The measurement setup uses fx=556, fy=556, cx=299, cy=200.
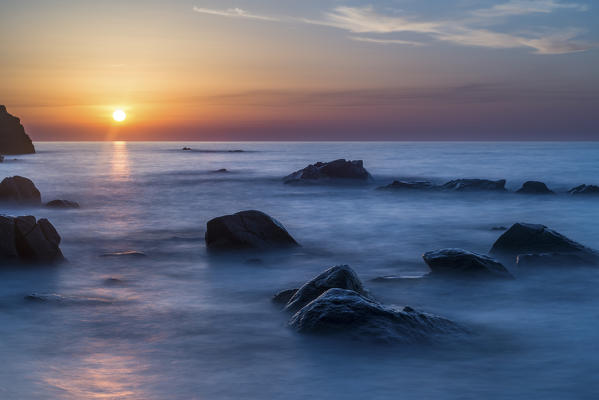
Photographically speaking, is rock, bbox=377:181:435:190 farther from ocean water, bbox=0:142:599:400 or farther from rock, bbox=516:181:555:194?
ocean water, bbox=0:142:599:400

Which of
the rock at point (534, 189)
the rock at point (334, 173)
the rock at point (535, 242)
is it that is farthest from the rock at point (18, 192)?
the rock at point (534, 189)

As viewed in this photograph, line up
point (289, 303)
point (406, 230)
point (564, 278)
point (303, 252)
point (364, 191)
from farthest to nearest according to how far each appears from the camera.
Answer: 1. point (364, 191)
2. point (406, 230)
3. point (303, 252)
4. point (564, 278)
5. point (289, 303)

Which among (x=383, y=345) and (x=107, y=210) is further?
(x=107, y=210)

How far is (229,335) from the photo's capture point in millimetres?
7508

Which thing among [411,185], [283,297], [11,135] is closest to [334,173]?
[411,185]

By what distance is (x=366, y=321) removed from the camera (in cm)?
682

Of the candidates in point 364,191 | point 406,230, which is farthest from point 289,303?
point 364,191

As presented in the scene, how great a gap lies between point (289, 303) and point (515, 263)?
5.33 meters

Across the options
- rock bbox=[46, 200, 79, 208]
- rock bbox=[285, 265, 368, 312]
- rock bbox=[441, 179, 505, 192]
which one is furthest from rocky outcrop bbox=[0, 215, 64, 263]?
rock bbox=[441, 179, 505, 192]

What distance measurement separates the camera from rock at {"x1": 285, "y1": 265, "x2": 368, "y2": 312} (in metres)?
7.88

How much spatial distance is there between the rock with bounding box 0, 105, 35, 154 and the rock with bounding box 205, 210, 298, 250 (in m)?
89.5

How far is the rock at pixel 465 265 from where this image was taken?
10.1 m

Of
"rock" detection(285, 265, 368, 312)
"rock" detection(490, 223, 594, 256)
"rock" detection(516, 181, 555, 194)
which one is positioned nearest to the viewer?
"rock" detection(285, 265, 368, 312)

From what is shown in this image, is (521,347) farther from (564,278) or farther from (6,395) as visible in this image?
(6,395)
